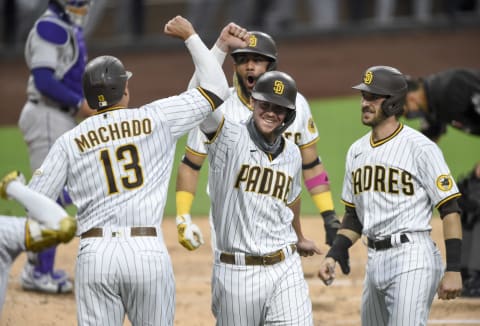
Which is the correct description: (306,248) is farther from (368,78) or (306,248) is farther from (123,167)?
(123,167)

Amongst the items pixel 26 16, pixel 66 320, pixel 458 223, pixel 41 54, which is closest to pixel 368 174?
pixel 458 223

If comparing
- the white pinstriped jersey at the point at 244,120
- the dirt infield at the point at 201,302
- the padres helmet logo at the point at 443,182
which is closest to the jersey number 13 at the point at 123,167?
the white pinstriped jersey at the point at 244,120

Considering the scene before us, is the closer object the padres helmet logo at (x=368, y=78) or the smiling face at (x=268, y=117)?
the smiling face at (x=268, y=117)

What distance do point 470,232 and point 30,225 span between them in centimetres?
401

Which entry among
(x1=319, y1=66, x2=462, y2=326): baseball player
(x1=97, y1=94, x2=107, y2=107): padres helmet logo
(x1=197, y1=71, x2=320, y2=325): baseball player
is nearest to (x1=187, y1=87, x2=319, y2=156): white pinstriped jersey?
(x1=197, y1=71, x2=320, y2=325): baseball player

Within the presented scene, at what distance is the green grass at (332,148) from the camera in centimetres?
1109

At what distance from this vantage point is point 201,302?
Result: 24.6 feet

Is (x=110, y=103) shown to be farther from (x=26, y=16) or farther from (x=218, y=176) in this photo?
(x=26, y=16)

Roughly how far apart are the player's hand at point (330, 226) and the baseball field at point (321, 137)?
894 millimetres

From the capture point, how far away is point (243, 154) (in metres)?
5.19

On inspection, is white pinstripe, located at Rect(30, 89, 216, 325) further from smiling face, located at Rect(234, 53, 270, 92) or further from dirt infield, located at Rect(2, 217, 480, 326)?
dirt infield, located at Rect(2, 217, 480, 326)

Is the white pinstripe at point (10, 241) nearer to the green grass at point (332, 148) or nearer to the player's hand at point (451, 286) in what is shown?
the player's hand at point (451, 286)

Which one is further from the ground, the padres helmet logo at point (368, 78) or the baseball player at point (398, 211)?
the padres helmet logo at point (368, 78)

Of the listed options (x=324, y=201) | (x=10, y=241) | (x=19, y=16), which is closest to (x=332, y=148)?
(x=324, y=201)
